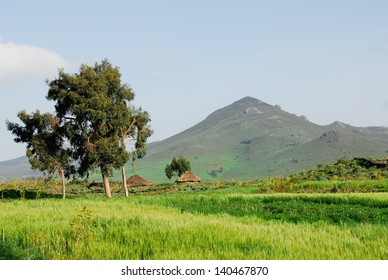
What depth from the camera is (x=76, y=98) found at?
47250 mm

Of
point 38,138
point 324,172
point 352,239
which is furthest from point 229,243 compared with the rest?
point 324,172

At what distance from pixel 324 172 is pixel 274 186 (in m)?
16.2

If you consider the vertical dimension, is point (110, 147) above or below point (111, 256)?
above

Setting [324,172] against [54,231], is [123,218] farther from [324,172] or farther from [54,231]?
[324,172]

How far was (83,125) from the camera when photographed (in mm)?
49094

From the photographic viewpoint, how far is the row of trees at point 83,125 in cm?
4778

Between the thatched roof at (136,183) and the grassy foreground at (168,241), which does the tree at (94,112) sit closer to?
the grassy foreground at (168,241)

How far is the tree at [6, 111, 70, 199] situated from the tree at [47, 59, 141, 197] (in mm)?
1189

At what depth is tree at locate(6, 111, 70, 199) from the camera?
4978cm

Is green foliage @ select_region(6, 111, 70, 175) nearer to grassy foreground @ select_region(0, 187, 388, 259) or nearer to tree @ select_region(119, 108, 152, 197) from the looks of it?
tree @ select_region(119, 108, 152, 197)

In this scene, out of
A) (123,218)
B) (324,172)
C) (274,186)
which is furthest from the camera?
(324,172)

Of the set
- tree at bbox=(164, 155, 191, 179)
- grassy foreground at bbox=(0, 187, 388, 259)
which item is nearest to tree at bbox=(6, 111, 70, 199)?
grassy foreground at bbox=(0, 187, 388, 259)

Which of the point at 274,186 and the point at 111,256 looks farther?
the point at 274,186

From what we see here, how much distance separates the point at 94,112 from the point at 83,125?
3.51m
